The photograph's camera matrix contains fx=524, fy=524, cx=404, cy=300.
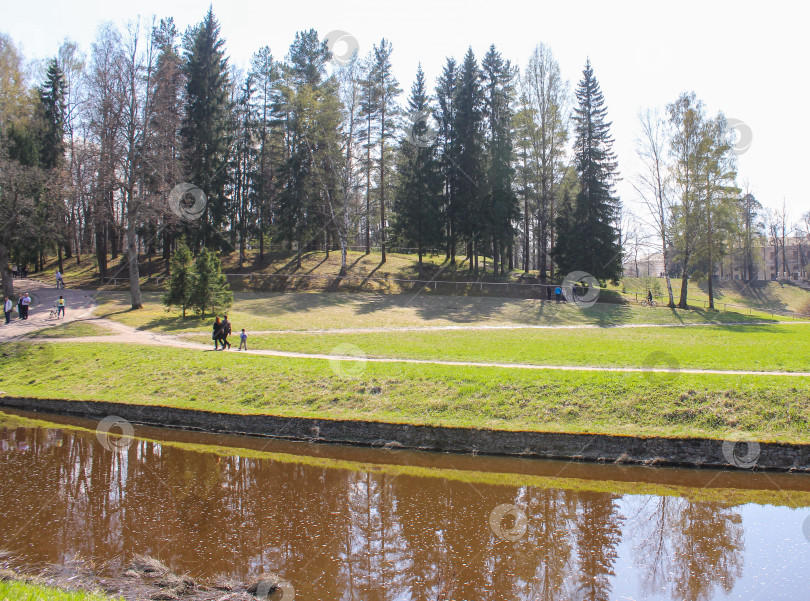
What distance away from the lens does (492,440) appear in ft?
44.9

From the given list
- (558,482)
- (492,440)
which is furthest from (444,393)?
(558,482)

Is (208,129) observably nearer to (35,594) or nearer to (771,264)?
(35,594)

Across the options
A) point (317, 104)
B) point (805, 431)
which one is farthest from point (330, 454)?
point (317, 104)

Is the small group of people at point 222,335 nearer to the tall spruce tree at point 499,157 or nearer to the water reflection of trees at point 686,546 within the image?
the water reflection of trees at point 686,546

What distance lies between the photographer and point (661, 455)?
12742mm

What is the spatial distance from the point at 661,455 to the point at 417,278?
31.6 m

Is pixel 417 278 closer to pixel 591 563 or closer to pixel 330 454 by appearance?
pixel 330 454
